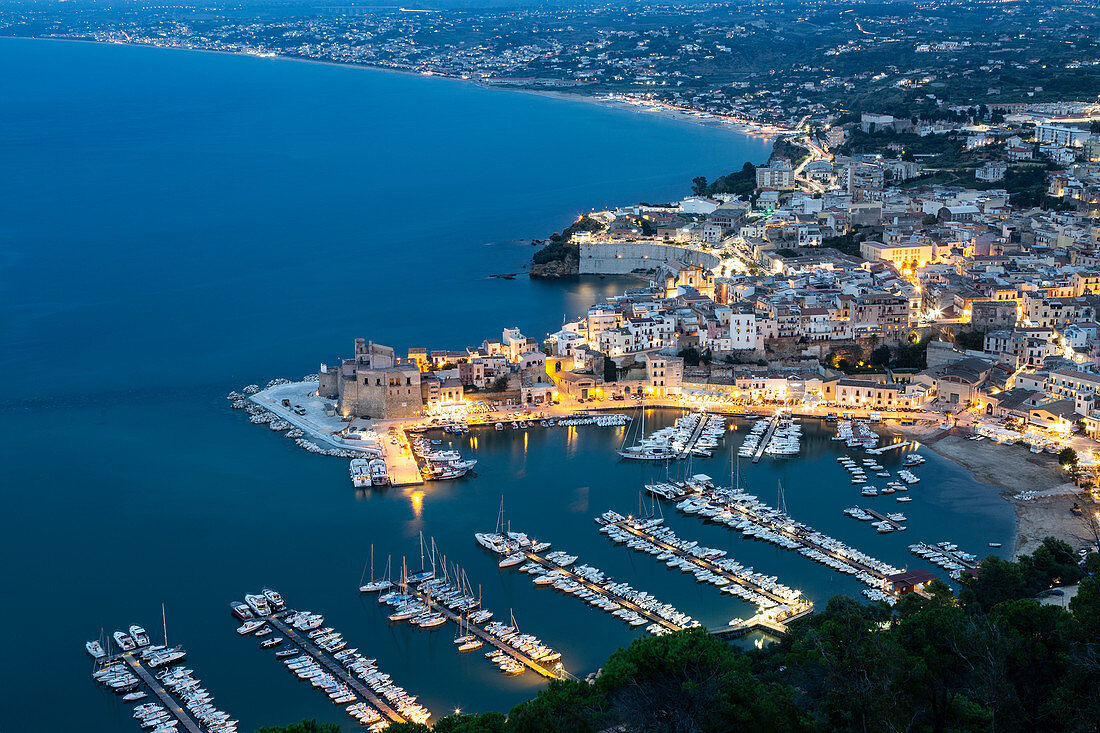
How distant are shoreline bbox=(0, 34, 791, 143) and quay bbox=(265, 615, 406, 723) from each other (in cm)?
3401

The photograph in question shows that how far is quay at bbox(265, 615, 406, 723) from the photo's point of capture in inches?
450

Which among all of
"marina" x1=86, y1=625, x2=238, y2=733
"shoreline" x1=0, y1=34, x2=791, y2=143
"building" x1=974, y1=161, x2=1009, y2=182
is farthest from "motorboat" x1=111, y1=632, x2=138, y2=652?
"shoreline" x1=0, y1=34, x2=791, y2=143

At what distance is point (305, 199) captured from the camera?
38.5m

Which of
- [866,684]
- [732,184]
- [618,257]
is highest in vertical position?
[732,184]

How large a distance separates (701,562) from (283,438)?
261 inches

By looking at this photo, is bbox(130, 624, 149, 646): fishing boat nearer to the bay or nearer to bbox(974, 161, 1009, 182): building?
the bay

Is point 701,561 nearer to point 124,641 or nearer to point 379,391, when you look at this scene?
point 124,641

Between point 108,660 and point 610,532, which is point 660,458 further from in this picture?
point 108,660

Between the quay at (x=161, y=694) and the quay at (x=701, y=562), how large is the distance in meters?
5.23

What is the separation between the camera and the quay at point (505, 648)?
39.0ft

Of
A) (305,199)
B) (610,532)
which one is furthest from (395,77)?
(610,532)

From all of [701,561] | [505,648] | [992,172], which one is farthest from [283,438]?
[992,172]

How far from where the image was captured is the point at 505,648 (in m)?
12.4

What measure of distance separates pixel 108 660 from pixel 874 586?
23.7 ft
